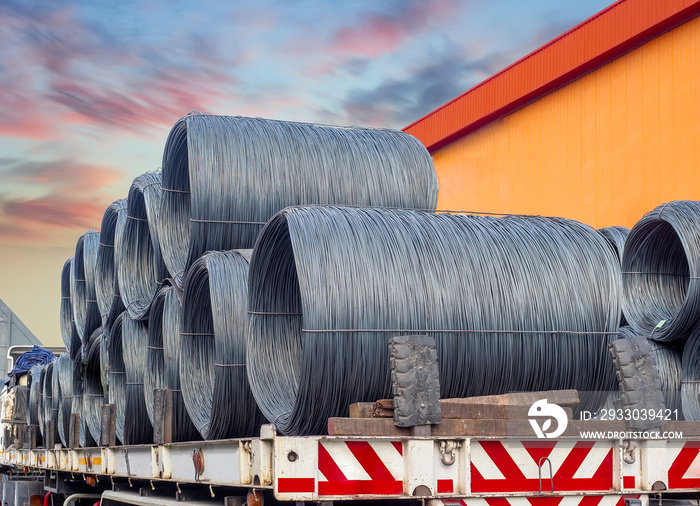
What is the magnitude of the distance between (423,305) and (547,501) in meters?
1.13

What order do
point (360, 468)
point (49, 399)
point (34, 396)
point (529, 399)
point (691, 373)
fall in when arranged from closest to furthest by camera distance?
point (360, 468) → point (529, 399) → point (691, 373) → point (49, 399) → point (34, 396)

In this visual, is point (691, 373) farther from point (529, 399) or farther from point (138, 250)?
point (138, 250)

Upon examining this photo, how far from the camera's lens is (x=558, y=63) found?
54.2 ft

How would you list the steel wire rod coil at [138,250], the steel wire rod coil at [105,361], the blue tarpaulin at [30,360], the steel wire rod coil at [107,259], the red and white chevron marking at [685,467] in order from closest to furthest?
1. the red and white chevron marking at [685,467]
2. the steel wire rod coil at [138,250]
3. the steel wire rod coil at [105,361]
4. the steel wire rod coil at [107,259]
5. the blue tarpaulin at [30,360]

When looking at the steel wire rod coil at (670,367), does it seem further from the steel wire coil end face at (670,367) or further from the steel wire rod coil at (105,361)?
the steel wire rod coil at (105,361)

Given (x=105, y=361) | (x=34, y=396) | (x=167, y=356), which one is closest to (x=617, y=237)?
(x=167, y=356)

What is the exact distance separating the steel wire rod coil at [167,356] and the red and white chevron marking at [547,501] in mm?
3010

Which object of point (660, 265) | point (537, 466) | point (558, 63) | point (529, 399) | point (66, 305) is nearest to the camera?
point (537, 466)

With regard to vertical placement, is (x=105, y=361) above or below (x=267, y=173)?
below

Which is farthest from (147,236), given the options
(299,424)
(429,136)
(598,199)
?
(429,136)

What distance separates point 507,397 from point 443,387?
1.81ft

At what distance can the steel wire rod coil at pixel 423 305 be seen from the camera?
4.39 meters

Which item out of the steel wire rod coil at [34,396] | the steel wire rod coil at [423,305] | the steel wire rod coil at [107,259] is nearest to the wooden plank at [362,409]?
the steel wire rod coil at [423,305]

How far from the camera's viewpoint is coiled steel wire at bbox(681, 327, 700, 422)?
6180mm
